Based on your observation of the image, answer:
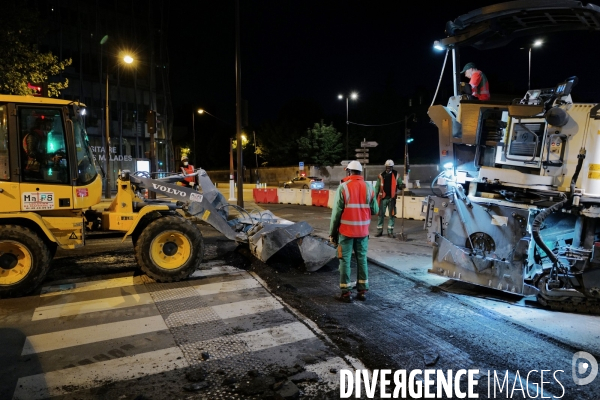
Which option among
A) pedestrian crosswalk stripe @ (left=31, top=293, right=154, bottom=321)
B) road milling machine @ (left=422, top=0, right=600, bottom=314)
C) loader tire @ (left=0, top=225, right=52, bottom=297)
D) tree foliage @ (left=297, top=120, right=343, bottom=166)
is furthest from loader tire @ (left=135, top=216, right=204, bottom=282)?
tree foliage @ (left=297, top=120, right=343, bottom=166)

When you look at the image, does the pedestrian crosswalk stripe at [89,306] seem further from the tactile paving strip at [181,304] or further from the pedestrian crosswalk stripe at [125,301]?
the tactile paving strip at [181,304]

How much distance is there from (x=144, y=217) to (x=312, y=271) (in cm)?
299

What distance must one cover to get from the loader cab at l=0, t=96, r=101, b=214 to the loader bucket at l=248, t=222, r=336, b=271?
288 cm

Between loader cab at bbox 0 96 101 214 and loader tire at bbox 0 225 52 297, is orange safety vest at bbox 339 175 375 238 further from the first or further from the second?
loader tire at bbox 0 225 52 297

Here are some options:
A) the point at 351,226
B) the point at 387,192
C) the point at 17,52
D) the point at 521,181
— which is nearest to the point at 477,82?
the point at 521,181

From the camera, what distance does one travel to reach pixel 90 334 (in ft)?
16.3

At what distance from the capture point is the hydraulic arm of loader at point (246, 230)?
7402 mm

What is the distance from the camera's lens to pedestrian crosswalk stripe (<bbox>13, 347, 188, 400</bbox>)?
3766mm

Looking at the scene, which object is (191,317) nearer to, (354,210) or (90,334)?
(90,334)

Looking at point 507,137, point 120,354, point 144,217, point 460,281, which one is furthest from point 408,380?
point 144,217

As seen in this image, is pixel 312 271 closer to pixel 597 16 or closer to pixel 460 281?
pixel 460 281

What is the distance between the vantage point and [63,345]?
15.4 feet

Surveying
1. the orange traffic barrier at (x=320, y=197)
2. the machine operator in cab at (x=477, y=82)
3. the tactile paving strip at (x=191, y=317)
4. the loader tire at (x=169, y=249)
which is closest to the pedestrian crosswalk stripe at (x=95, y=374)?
the tactile paving strip at (x=191, y=317)

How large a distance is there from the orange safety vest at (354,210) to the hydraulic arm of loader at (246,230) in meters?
1.54
